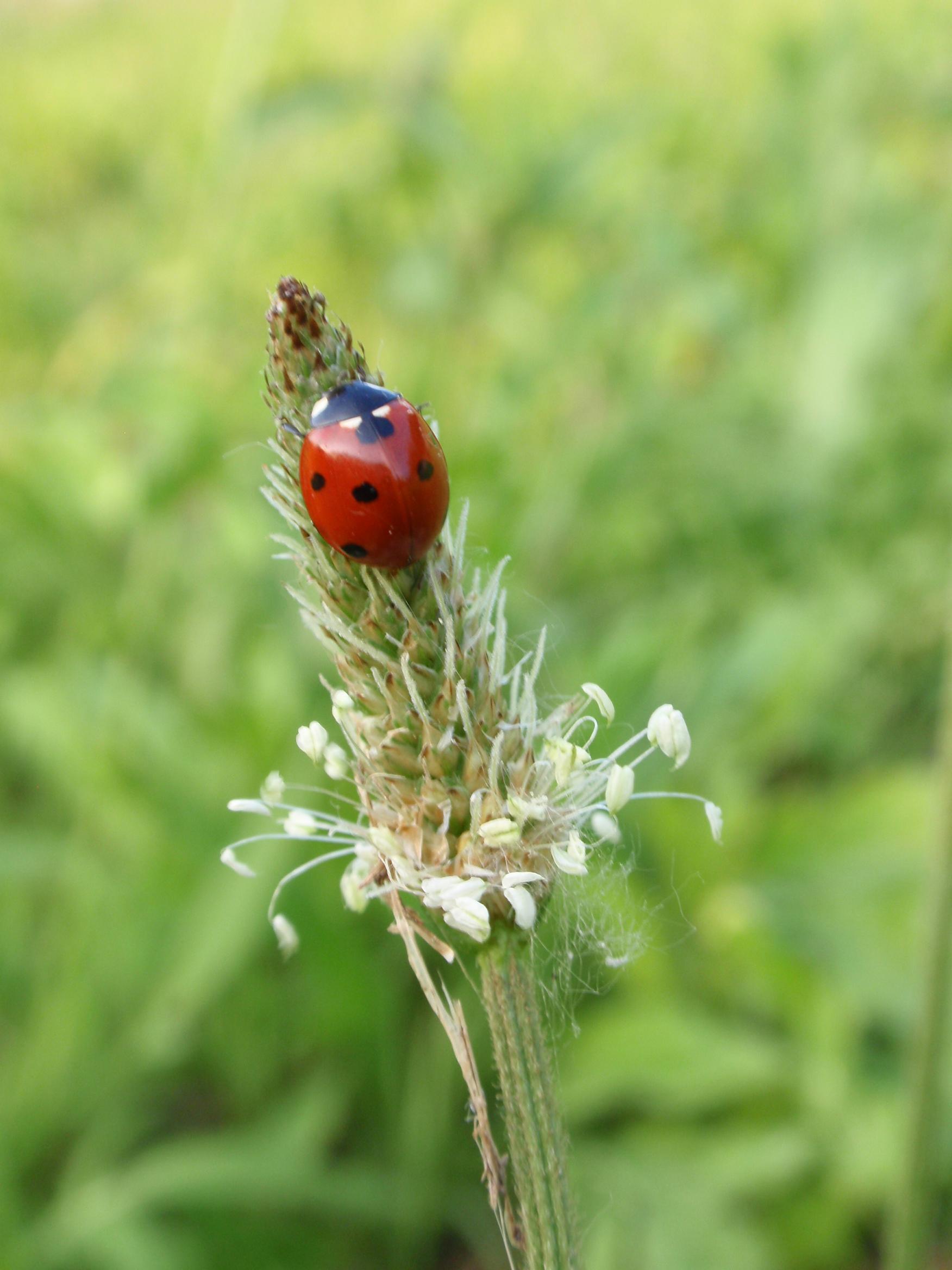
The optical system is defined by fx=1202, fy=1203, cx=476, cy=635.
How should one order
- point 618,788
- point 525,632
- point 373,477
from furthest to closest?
point 525,632 → point 373,477 → point 618,788

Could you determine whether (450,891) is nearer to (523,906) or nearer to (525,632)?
(523,906)

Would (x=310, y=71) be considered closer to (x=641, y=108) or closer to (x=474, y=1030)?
(x=641, y=108)

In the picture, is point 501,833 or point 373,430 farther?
point 373,430

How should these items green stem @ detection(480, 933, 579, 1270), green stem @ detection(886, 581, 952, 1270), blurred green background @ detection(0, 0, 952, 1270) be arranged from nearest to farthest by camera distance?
green stem @ detection(480, 933, 579, 1270)
green stem @ detection(886, 581, 952, 1270)
blurred green background @ detection(0, 0, 952, 1270)

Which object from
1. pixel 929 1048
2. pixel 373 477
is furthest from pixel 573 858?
pixel 929 1048

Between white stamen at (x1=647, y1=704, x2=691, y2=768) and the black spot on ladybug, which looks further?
the black spot on ladybug

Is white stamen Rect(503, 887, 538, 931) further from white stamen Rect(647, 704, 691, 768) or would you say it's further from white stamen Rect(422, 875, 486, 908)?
white stamen Rect(647, 704, 691, 768)

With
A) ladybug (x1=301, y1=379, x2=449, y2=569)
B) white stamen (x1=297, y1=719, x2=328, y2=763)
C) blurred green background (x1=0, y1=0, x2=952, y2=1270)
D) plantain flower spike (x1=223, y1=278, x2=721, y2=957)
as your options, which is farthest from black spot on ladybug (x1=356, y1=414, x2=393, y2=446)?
blurred green background (x1=0, y1=0, x2=952, y2=1270)

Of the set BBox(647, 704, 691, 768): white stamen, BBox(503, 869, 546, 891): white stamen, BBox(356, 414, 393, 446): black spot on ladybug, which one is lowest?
BBox(503, 869, 546, 891): white stamen
